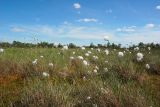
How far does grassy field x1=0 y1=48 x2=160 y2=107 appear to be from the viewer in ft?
23.3

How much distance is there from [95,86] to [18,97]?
64.1 inches

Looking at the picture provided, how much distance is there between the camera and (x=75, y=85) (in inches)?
371

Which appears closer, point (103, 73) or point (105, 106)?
point (105, 106)

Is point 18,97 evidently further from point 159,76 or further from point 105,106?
point 159,76

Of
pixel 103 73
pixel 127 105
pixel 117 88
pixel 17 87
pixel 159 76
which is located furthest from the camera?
pixel 159 76

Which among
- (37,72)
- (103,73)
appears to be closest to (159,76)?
(103,73)

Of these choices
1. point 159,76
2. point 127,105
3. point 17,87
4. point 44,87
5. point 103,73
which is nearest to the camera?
point 127,105

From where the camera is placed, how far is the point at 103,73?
35.1 feet

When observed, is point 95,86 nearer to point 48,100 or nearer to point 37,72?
point 48,100

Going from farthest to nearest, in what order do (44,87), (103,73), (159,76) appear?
1. (159,76)
2. (103,73)
3. (44,87)

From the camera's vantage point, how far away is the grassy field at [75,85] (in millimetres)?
7111

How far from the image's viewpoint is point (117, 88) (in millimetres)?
7891

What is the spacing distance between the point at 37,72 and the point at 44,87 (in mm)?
3427

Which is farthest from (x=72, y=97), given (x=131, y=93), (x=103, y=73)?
(x=103, y=73)
